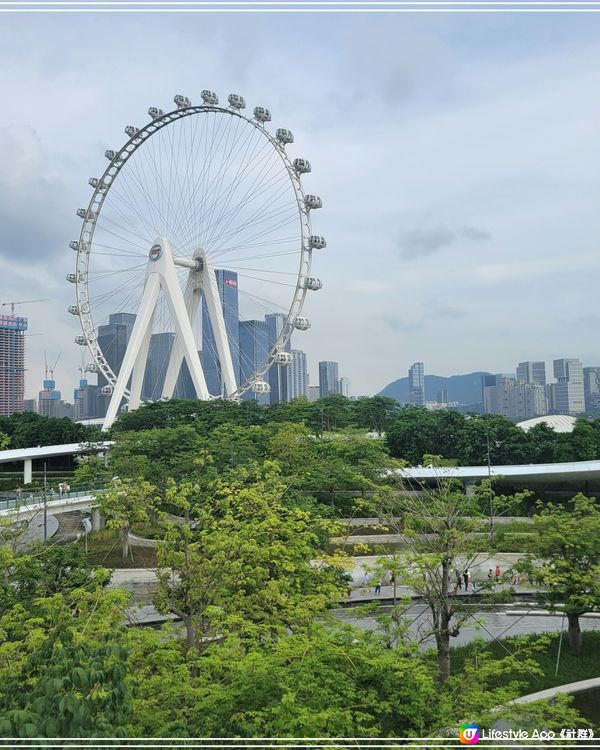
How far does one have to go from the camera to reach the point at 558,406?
119 m

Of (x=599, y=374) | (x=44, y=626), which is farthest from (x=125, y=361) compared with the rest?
(x=599, y=374)

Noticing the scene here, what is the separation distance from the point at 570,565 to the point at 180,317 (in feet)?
105

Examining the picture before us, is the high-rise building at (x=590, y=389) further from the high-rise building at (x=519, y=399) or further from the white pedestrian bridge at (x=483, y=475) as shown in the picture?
the white pedestrian bridge at (x=483, y=475)

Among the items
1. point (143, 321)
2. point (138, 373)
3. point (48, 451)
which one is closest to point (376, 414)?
point (138, 373)

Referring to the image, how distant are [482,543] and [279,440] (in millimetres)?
17085

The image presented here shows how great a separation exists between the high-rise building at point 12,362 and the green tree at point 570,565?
116786 mm

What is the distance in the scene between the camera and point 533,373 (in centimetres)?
14050

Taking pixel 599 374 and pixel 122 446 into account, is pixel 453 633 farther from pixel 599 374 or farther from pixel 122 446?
pixel 599 374

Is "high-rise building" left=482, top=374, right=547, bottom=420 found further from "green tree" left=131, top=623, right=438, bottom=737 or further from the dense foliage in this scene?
"green tree" left=131, top=623, right=438, bottom=737

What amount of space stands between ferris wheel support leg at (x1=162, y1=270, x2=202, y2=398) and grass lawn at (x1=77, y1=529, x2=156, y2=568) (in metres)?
18.9

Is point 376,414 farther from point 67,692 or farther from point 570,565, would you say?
point 67,692

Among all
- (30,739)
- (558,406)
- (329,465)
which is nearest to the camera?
(30,739)

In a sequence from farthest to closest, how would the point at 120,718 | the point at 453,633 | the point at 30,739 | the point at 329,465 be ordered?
the point at 329,465
the point at 453,633
the point at 120,718
the point at 30,739

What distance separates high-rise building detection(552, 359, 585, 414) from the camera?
111m
